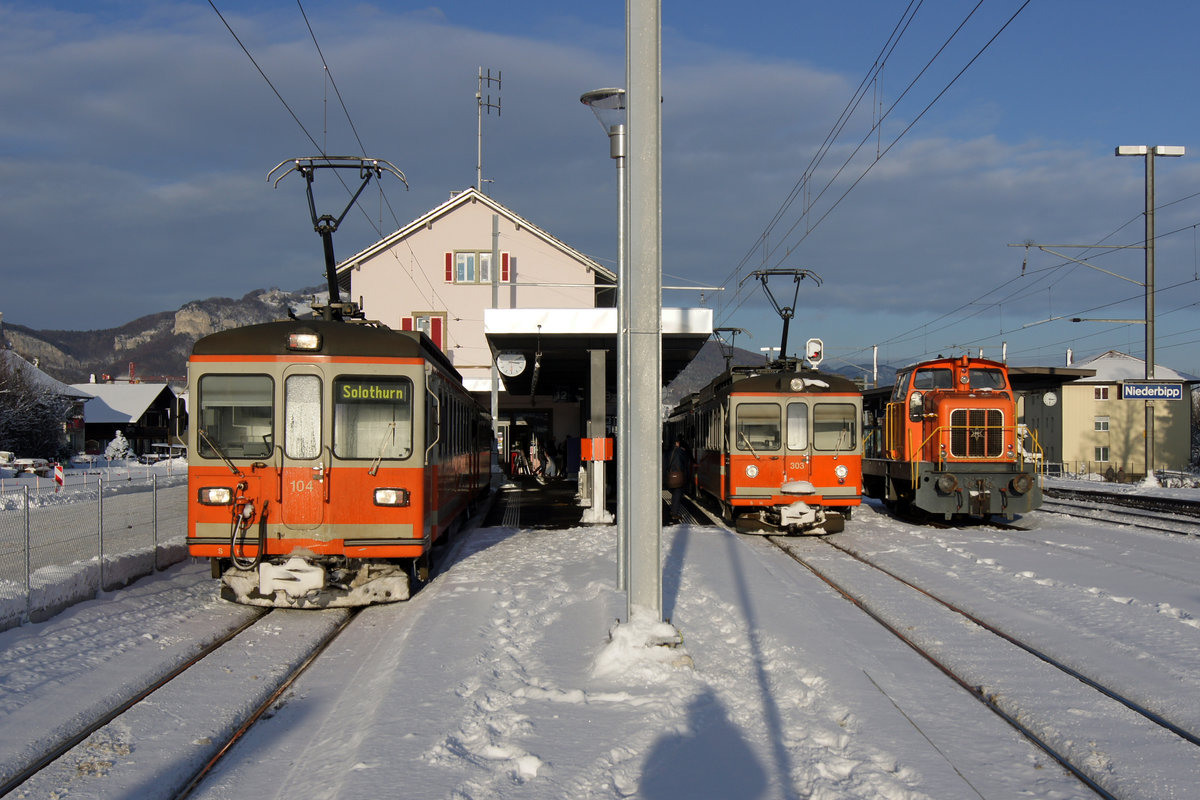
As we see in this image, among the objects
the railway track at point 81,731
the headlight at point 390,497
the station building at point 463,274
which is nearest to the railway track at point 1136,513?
the headlight at point 390,497

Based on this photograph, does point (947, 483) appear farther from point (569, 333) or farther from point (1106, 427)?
point (1106, 427)

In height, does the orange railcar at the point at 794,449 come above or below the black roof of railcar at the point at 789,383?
below

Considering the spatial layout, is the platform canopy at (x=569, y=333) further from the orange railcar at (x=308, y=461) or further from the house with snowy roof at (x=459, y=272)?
the house with snowy roof at (x=459, y=272)

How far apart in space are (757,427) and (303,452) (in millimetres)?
9081

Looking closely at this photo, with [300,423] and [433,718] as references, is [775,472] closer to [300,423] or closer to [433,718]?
[300,423]

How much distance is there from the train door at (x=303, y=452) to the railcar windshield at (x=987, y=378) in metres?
13.1

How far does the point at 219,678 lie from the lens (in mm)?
7160

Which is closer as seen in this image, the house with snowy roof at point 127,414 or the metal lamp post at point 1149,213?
the metal lamp post at point 1149,213

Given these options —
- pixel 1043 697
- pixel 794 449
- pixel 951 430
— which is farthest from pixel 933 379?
pixel 1043 697

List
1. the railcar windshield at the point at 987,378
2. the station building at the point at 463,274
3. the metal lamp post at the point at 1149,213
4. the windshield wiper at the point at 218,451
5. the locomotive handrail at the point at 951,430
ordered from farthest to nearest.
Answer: the station building at the point at 463,274 → the metal lamp post at the point at 1149,213 → the railcar windshield at the point at 987,378 → the locomotive handrail at the point at 951,430 → the windshield wiper at the point at 218,451

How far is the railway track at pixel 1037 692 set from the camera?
5488 mm

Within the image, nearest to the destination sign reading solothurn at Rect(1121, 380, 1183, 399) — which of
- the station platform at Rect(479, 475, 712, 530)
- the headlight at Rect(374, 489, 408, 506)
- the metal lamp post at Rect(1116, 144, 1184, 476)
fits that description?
the metal lamp post at Rect(1116, 144, 1184, 476)

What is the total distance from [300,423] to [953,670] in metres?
6.73

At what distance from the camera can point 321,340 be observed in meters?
9.85
